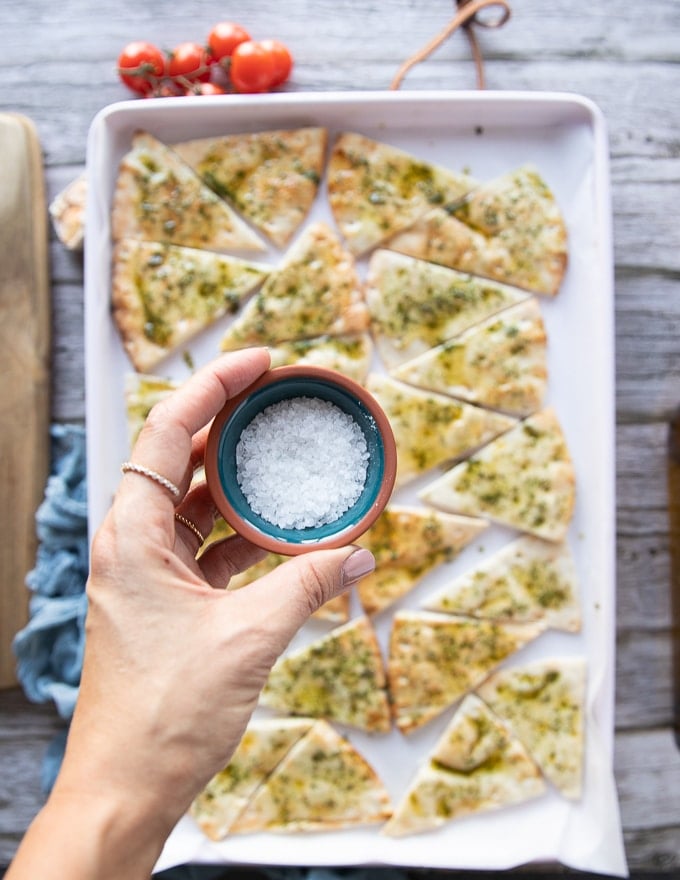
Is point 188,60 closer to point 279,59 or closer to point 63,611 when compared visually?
point 279,59

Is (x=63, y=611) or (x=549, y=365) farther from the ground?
(x=549, y=365)

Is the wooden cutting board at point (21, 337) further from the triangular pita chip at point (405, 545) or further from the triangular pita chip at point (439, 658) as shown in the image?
the triangular pita chip at point (439, 658)

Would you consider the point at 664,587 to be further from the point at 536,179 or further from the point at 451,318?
the point at 536,179

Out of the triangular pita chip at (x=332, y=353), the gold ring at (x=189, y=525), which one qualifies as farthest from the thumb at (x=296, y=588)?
the triangular pita chip at (x=332, y=353)

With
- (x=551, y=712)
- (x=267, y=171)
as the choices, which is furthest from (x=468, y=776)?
(x=267, y=171)

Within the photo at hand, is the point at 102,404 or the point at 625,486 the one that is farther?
the point at 625,486

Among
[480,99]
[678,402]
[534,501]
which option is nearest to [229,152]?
[480,99]
